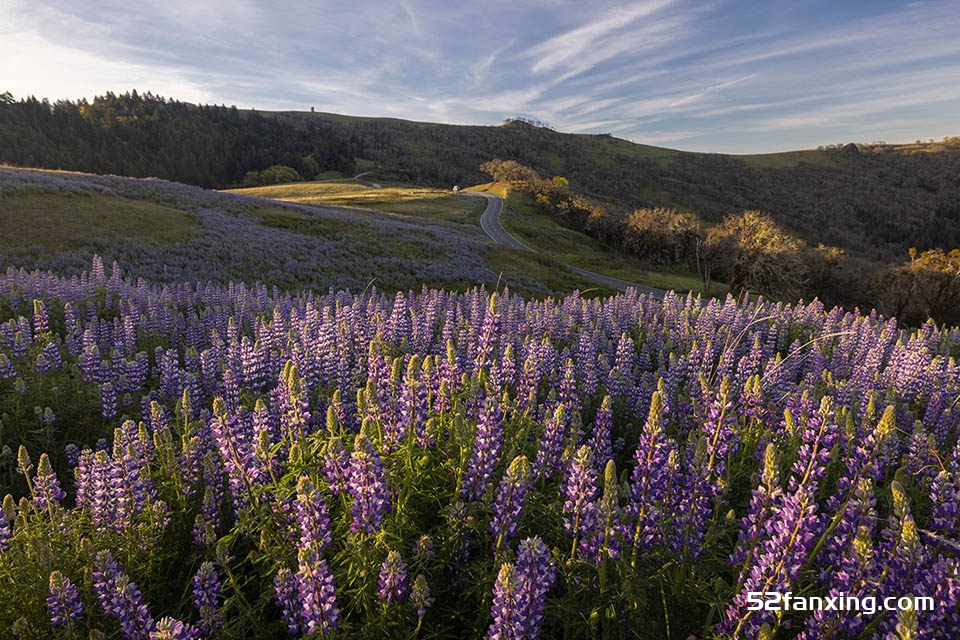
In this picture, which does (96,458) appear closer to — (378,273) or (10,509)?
(10,509)

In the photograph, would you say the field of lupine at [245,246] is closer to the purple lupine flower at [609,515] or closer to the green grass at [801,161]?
the purple lupine flower at [609,515]

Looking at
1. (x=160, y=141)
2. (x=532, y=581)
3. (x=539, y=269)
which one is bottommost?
(x=539, y=269)

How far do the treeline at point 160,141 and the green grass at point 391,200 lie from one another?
103 ft

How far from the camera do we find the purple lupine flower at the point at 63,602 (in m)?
2.83

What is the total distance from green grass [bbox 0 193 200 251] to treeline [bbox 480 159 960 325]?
154ft

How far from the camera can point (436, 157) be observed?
15700cm

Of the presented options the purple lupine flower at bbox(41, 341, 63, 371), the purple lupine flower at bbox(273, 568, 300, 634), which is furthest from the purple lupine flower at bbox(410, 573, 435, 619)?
the purple lupine flower at bbox(41, 341, 63, 371)

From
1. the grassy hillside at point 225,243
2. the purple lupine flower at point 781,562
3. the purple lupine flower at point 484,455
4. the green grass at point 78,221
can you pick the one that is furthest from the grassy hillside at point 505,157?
the purple lupine flower at point 781,562

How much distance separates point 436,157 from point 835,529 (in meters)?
165

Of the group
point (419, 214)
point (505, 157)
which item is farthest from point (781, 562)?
point (505, 157)

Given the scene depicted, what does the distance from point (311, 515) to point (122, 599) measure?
124cm

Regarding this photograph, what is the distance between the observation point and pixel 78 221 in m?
30.1

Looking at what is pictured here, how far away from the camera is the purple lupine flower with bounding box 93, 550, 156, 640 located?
113 inches

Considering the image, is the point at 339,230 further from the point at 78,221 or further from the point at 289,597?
the point at 289,597
